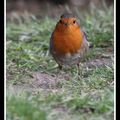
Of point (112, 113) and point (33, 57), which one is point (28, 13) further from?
point (112, 113)

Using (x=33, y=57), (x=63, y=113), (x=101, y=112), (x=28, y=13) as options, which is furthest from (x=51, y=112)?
(x=28, y=13)

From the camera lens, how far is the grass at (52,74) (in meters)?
3.80

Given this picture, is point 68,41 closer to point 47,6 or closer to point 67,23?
point 67,23

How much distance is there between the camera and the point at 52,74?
4.75m

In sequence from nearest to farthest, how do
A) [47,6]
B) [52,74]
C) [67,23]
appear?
[67,23] → [52,74] → [47,6]

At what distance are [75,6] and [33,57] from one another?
1.95 meters

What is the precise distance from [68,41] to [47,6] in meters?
2.38

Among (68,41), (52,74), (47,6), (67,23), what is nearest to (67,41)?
(68,41)

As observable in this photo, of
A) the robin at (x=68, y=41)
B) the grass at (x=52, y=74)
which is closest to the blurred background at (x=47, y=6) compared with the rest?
the grass at (x=52, y=74)

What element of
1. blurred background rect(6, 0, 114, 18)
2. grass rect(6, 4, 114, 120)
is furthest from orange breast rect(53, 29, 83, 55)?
blurred background rect(6, 0, 114, 18)

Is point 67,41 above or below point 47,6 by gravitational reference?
below

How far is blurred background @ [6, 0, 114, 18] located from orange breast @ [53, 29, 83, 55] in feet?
6.61

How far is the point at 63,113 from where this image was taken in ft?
12.5

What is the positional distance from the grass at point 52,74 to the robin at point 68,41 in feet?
0.53
